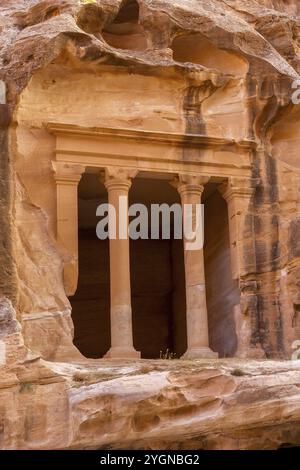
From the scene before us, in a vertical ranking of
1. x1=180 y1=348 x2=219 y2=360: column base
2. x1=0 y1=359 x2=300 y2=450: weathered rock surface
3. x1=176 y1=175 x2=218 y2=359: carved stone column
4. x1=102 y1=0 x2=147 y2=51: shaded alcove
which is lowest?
x1=0 y1=359 x2=300 y2=450: weathered rock surface

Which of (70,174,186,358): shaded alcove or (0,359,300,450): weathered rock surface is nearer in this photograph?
(0,359,300,450): weathered rock surface

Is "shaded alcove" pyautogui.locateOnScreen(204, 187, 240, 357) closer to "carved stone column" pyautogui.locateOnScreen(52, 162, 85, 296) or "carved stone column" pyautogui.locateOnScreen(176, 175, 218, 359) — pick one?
"carved stone column" pyautogui.locateOnScreen(176, 175, 218, 359)

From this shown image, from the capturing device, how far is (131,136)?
1895 centimetres

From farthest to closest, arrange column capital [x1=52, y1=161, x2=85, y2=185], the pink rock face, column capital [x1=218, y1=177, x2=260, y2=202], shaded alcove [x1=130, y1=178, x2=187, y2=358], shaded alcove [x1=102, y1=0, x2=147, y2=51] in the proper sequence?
1. shaded alcove [x1=130, y1=178, x2=187, y2=358]
2. shaded alcove [x1=102, y1=0, x2=147, y2=51]
3. column capital [x1=218, y1=177, x2=260, y2=202]
4. column capital [x1=52, y1=161, x2=85, y2=185]
5. the pink rock face

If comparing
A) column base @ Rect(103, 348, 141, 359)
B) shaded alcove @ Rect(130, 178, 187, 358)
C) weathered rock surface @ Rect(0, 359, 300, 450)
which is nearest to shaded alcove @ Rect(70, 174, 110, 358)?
shaded alcove @ Rect(130, 178, 187, 358)

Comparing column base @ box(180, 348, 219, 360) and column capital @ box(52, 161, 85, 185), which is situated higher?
column capital @ box(52, 161, 85, 185)

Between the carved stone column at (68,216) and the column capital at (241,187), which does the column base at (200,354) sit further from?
the column capital at (241,187)

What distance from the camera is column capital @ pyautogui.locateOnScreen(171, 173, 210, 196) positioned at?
19.3 m

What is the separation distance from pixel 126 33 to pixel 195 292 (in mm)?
6155

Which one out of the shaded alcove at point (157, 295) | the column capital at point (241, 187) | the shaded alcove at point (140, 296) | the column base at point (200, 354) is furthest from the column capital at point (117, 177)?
the shaded alcove at point (157, 295)

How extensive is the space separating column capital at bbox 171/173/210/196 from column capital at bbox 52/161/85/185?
2186mm

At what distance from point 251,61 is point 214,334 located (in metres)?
5.96
